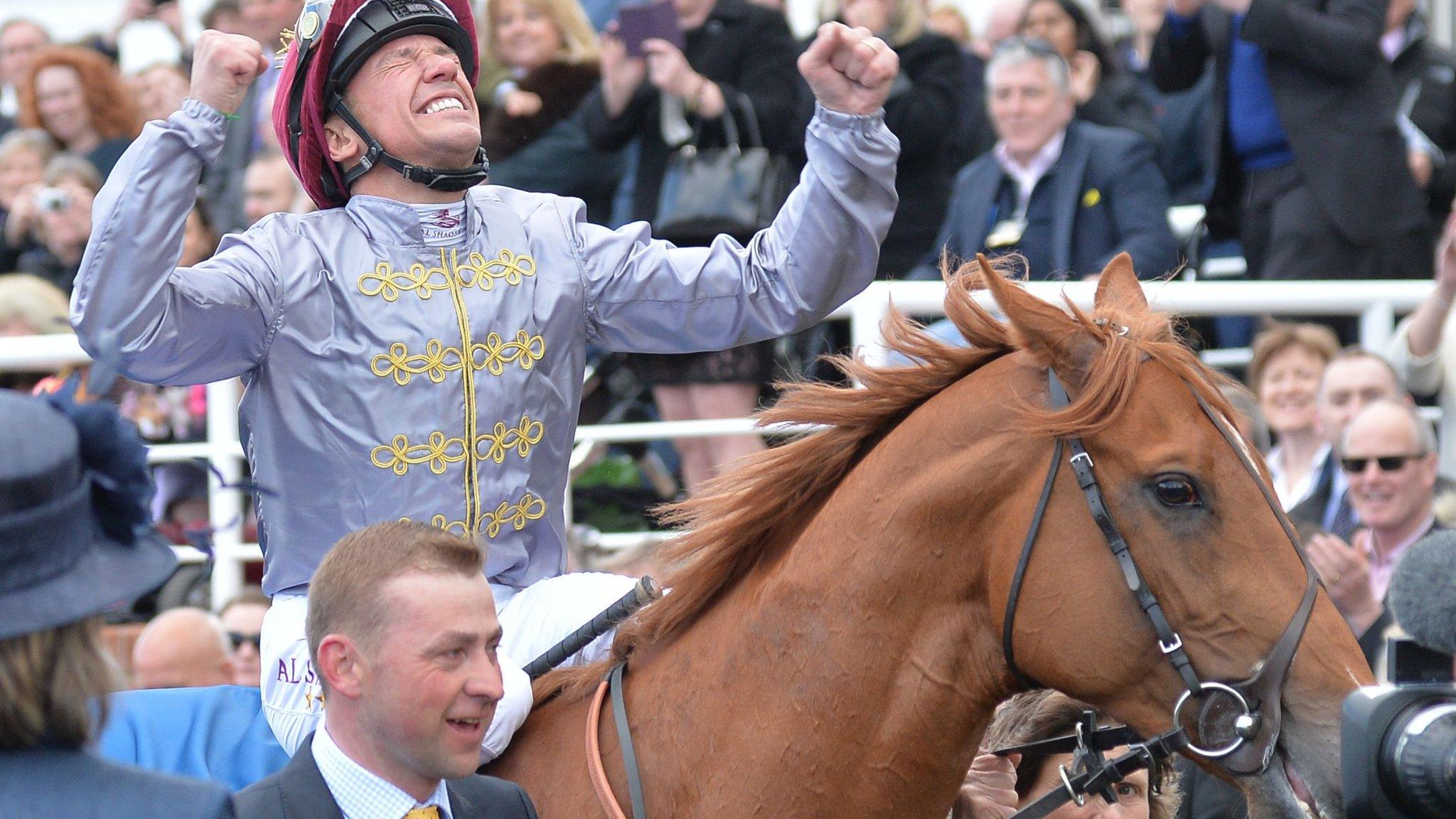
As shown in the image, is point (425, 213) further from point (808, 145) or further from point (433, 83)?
point (808, 145)

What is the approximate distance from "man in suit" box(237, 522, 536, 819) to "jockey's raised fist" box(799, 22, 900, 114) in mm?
1036

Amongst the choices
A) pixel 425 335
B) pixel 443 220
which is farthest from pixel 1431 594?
pixel 443 220

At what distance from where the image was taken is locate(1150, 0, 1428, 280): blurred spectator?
6145mm

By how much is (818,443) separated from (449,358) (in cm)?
65

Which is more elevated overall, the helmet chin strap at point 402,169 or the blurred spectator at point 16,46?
the helmet chin strap at point 402,169

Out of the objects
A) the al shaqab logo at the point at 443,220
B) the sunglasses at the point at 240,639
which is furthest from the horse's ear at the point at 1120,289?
the sunglasses at the point at 240,639

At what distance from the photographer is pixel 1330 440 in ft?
18.2

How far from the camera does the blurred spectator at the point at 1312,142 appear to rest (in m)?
→ 6.14

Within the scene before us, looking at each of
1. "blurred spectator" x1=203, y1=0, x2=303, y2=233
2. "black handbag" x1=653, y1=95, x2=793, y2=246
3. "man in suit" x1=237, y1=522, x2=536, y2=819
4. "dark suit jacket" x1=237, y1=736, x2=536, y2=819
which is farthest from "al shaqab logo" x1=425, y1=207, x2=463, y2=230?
"blurred spectator" x1=203, y1=0, x2=303, y2=233

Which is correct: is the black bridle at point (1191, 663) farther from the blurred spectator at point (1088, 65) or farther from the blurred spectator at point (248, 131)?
the blurred spectator at point (248, 131)

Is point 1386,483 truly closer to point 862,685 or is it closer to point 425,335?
point 862,685

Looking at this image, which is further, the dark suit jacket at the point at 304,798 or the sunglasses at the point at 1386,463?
the sunglasses at the point at 1386,463

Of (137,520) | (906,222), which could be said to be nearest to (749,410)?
(906,222)

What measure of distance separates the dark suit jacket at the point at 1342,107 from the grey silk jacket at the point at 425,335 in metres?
3.69
